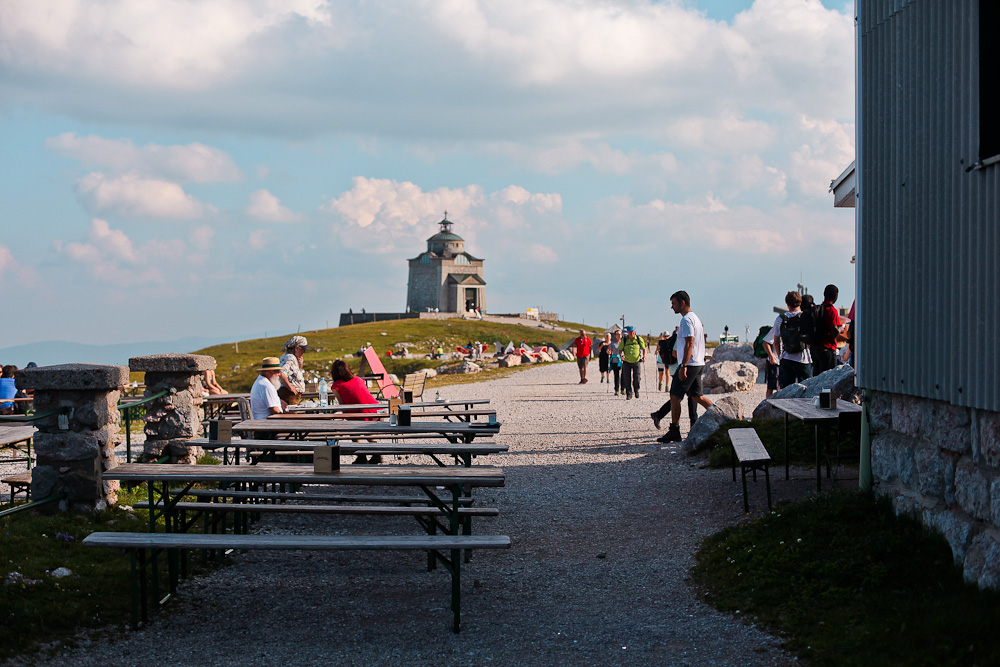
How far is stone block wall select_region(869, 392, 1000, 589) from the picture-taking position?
4797mm

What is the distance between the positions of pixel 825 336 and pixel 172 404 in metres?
8.57

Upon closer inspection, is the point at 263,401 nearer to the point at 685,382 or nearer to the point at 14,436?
the point at 14,436

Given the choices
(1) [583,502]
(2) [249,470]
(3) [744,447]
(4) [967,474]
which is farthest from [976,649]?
(1) [583,502]

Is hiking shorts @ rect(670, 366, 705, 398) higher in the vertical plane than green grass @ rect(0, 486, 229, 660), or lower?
higher

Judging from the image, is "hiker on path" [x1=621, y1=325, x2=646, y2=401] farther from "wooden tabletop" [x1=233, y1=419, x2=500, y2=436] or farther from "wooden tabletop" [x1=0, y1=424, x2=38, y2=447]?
"wooden tabletop" [x1=0, y1=424, x2=38, y2=447]

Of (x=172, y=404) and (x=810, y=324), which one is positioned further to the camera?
(x=810, y=324)

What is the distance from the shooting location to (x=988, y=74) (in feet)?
16.8

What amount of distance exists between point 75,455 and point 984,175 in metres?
6.73

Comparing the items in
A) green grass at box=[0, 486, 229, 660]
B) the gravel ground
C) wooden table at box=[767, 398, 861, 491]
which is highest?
wooden table at box=[767, 398, 861, 491]

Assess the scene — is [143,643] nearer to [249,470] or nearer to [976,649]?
[249,470]

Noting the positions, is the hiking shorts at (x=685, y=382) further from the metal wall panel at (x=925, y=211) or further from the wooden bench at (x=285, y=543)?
the wooden bench at (x=285, y=543)

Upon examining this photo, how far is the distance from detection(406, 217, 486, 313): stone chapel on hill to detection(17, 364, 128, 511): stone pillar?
10889 centimetres

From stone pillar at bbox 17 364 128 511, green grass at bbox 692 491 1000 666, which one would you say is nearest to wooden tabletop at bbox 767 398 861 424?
green grass at bbox 692 491 1000 666

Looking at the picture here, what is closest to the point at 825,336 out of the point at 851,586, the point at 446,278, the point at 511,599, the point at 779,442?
the point at 779,442
